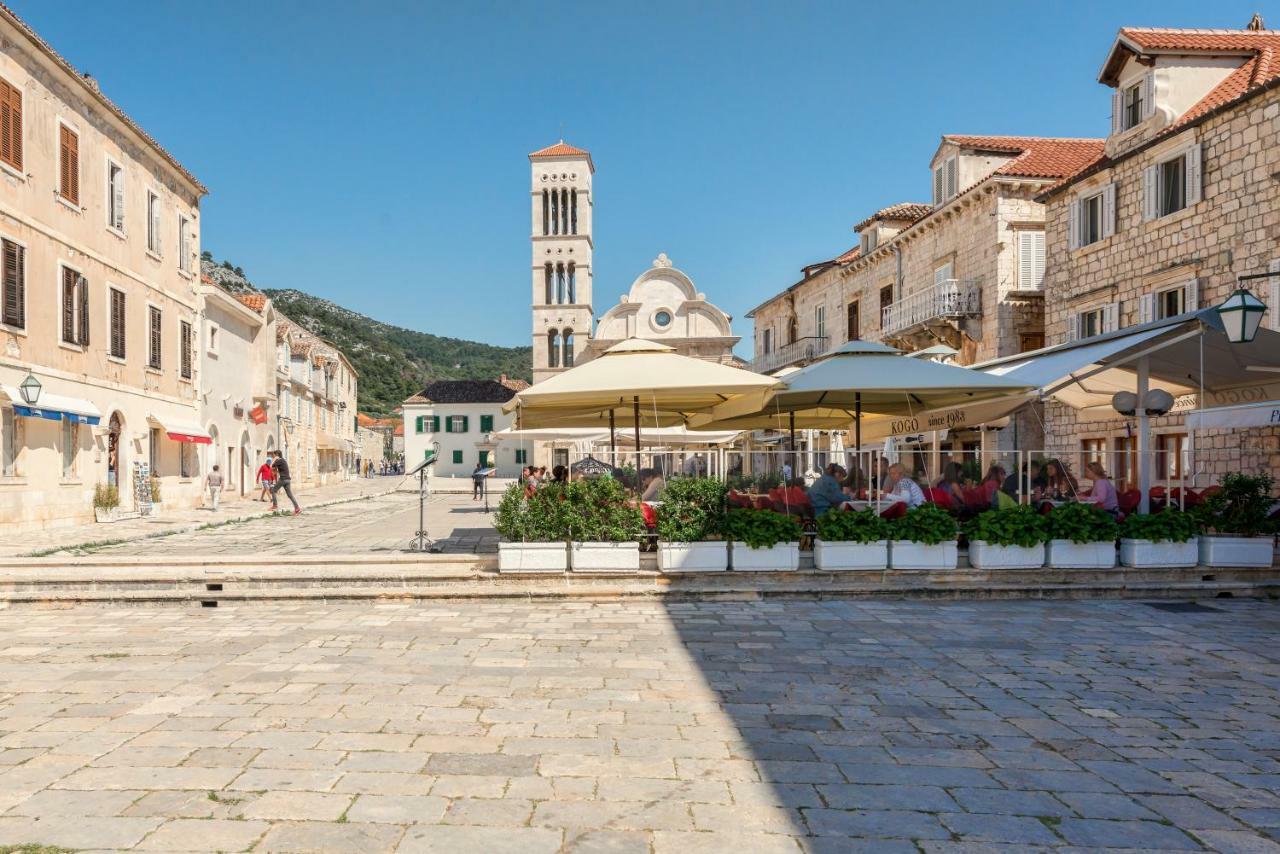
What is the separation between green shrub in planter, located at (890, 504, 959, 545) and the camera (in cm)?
892

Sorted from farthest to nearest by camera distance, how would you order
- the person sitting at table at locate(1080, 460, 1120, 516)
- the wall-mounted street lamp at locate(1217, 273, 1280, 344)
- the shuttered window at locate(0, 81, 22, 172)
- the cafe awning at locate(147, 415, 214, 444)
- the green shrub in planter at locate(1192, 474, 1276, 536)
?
the cafe awning at locate(147, 415, 214, 444) < the shuttered window at locate(0, 81, 22, 172) < the person sitting at table at locate(1080, 460, 1120, 516) < the green shrub in planter at locate(1192, 474, 1276, 536) < the wall-mounted street lamp at locate(1217, 273, 1280, 344)

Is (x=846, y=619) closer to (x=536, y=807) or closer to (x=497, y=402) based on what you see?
(x=536, y=807)

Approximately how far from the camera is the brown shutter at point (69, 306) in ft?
56.4

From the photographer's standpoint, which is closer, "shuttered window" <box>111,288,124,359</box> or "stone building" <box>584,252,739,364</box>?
"shuttered window" <box>111,288,124,359</box>

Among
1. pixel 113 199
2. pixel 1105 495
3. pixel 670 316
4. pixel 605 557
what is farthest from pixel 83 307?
pixel 670 316

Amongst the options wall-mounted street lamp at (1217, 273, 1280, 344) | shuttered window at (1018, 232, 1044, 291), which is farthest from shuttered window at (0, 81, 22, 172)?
shuttered window at (1018, 232, 1044, 291)

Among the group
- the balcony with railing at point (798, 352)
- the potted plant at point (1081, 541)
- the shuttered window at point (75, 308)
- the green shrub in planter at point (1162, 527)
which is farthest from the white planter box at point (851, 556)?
the balcony with railing at point (798, 352)

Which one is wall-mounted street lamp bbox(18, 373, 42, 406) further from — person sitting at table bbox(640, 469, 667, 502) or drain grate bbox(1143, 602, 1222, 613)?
drain grate bbox(1143, 602, 1222, 613)

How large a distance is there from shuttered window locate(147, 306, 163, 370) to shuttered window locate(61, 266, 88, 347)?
3.22 metres

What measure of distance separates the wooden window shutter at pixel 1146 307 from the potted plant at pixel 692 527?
13321 millimetres

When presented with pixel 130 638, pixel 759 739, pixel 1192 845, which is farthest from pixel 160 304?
pixel 1192 845

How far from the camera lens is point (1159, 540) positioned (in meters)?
9.08

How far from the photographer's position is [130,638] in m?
6.94

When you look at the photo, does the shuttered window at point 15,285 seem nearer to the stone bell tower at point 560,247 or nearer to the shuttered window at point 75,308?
the shuttered window at point 75,308
